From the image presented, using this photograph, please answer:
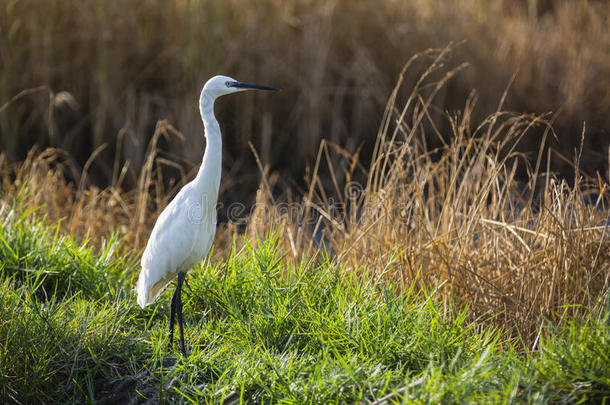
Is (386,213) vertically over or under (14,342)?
over

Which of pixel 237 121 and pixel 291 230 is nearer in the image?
pixel 291 230

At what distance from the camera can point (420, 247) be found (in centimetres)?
300

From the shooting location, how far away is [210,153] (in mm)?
2586

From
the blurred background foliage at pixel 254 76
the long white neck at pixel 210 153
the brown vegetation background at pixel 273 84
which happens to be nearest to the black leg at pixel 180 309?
the long white neck at pixel 210 153

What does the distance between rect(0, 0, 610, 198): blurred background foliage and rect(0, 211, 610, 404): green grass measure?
2752 mm

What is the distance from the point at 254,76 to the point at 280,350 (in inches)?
141

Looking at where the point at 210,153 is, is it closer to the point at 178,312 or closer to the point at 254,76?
the point at 178,312

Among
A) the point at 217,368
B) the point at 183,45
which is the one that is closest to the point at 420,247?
the point at 217,368

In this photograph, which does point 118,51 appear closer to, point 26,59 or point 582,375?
point 26,59

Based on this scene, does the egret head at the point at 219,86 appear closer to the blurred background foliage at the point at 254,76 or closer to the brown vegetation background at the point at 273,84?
the brown vegetation background at the point at 273,84

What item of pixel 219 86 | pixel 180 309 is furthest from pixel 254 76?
pixel 180 309

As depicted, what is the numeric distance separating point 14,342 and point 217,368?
0.74 metres

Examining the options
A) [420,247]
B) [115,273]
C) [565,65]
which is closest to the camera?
[420,247]

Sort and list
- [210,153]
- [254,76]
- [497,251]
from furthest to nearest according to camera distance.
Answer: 1. [254,76]
2. [497,251]
3. [210,153]
